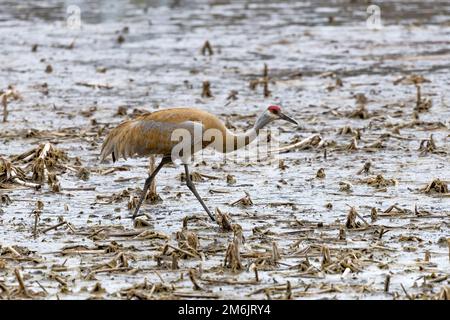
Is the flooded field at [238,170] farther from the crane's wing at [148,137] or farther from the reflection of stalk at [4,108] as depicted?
the crane's wing at [148,137]

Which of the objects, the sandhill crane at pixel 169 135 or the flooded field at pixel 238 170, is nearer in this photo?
the flooded field at pixel 238 170

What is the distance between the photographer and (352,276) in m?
8.12

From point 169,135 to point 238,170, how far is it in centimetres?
194

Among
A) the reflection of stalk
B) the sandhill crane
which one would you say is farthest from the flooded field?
the sandhill crane

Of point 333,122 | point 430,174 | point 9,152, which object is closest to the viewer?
point 430,174

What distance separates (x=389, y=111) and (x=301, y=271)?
7073mm

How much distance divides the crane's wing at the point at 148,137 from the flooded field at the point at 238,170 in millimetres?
449

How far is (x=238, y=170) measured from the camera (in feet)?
39.4

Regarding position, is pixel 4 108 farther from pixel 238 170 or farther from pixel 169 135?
pixel 169 135

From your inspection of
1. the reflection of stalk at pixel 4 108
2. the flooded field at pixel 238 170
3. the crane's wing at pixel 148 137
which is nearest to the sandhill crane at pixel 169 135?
the crane's wing at pixel 148 137

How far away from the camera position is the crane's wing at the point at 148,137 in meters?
10.1

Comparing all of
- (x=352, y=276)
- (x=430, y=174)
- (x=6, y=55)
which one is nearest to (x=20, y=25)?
(x=6, y=55)

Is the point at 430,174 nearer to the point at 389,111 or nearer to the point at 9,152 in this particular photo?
the point at 389,111

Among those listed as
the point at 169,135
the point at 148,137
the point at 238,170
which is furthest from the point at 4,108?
the point at 169,135
